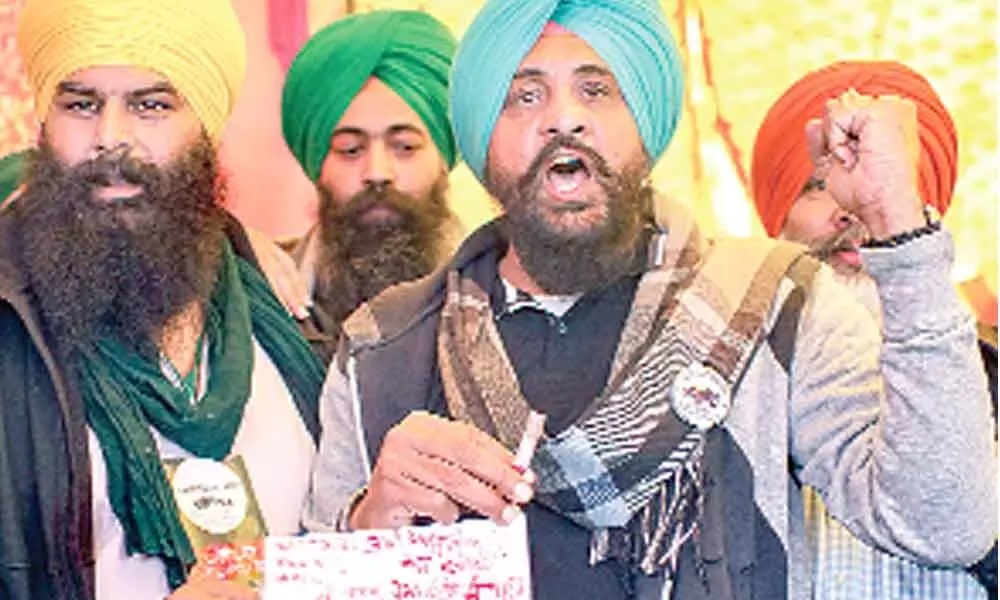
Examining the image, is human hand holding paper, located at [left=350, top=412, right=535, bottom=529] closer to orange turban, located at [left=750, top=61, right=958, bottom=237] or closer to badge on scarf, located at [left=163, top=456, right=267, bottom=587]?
badge on scarf, located at [left=163, top=456, right=267, bottom=587]

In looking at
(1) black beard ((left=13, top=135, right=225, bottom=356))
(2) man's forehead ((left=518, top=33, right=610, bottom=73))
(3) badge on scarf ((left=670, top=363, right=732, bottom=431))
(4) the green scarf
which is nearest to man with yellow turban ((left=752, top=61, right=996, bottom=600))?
(2) man's forehead ((left=518, top=33, right=610, bottom=73))

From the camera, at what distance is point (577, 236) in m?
2.45

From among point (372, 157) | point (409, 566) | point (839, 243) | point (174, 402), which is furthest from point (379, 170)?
point (409, 566)

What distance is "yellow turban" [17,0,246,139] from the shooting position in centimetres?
300

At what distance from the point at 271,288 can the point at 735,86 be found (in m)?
1.94

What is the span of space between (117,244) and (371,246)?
3.24 feet

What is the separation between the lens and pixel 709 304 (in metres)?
2.36

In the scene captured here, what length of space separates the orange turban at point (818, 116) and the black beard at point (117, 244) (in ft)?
4.08

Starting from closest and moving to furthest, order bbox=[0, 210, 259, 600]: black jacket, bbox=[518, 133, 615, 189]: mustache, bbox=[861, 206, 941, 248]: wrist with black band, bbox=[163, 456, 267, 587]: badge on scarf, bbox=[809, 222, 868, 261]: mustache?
1. bbox=[861, 206, 941, 248]: wrist with black band
2. bbox=[518, 133, 615, 189]: mustache
3. bbox=[0, 210, 259, 600]: black jacket
4. bbox=[163, 456, 267, 587]: badge on scarf
5. bbox=[809, 222, 868, 261]: mustache

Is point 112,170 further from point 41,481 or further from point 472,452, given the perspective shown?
point 472,452

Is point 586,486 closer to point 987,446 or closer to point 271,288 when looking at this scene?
point 987,446

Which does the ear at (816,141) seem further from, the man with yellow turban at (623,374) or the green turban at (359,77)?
the green turban at (359,77)

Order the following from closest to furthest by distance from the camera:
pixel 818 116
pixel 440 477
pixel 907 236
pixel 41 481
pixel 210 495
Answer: pixel 907 236 < pixel 440 477 < pixel 41 481 < pixel 210 495 < pixel 818 116

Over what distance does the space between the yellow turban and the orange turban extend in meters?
1.18
